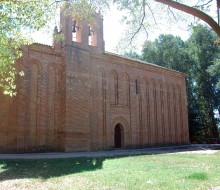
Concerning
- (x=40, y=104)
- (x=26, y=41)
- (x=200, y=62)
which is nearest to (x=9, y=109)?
(x=40, y=104)

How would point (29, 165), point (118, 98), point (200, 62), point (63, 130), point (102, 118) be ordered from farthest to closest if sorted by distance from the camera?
1. point (200, 62)
2. point (118, 98)
3. point (102, 118)
4. point (63, 130)
5. point (29, 165)

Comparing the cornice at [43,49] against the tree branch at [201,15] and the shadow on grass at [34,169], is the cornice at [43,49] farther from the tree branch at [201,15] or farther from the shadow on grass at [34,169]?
the tree branch at [201,15]

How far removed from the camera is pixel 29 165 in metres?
11.4

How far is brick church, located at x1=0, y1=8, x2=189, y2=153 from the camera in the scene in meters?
17.6

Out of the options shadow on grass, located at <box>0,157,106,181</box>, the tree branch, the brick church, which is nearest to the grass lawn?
shadow on grass, located at <box>0,157,106,181</box>

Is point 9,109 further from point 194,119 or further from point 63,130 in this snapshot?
point 194,119

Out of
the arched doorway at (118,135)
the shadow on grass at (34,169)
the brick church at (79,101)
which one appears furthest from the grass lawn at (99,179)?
the arched doorway at (118,135)

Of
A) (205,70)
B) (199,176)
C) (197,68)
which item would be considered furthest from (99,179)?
(197,68)

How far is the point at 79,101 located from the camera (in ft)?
63.5

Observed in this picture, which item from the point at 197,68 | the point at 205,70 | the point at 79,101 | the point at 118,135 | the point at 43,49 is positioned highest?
the point at 197,68

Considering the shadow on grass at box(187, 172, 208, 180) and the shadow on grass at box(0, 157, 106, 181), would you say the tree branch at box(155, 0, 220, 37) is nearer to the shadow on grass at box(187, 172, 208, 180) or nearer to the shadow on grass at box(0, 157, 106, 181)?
the shadow on grass at box(187, 172, 208, 180)

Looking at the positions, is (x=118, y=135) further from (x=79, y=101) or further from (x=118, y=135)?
(x=79, y=101)

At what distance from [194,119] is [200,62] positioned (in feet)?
25.7

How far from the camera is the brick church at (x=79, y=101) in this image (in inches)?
693
